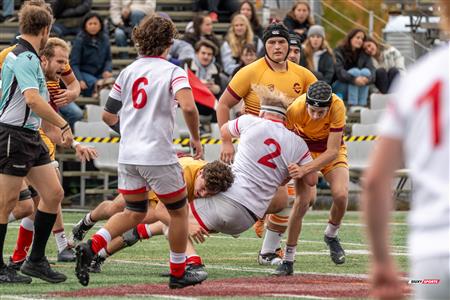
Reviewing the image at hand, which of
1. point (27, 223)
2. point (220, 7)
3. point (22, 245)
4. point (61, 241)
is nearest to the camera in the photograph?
point (22, 245)

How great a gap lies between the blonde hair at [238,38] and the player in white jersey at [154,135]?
36.6ft

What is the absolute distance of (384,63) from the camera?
70.7 ft

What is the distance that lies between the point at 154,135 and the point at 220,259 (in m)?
3.10

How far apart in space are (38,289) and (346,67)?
41.1 ft

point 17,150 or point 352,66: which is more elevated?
point 17,150

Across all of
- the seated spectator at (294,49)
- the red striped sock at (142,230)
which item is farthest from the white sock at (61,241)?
the seated spectator at (294,49)

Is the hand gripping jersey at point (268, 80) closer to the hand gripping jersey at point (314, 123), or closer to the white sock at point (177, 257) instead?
the hand gripping jersey at point (314, 123)

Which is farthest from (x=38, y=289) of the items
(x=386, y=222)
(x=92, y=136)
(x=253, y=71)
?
(x=92, y=136)

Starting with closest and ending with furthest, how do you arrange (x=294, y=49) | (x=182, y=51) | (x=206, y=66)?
(x=294, y=49)
(x=206, y=66)
(x=182, y=51)

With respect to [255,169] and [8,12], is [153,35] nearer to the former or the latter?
[255,169]

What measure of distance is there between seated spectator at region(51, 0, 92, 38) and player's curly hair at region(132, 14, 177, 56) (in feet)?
39.6

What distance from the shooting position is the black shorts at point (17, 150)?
8.78 metres

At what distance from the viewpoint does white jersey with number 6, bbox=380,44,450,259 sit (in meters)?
3.94

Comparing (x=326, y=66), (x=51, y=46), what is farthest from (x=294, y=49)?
(x=326, y=66)
